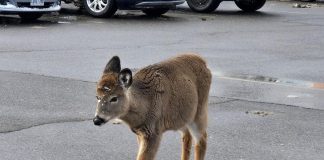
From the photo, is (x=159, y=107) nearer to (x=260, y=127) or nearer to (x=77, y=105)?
(x=260, y=127)

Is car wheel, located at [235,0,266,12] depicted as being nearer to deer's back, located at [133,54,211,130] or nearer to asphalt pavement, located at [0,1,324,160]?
asphalt pavement, located at [0,1,324,160]

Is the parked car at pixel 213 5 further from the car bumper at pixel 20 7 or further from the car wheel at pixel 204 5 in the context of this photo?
the car bumper at pixel 20 7

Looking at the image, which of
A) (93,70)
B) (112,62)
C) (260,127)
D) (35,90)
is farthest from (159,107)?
(93,70)

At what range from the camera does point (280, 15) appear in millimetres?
20203

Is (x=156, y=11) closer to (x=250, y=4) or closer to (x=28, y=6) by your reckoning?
(x=250, y=4)

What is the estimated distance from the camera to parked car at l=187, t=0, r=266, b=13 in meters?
20.2

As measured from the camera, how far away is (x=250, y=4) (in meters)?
20.8

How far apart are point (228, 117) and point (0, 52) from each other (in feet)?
18.6

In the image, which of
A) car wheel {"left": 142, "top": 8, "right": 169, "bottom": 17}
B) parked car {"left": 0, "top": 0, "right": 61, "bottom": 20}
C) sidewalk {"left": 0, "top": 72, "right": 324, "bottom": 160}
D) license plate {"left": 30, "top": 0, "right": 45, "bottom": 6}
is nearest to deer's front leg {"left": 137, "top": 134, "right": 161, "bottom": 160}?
sidewalk {"left": 0, "top": 72, "right": 324, "bottom": 160}

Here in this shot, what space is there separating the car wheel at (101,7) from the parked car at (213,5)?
2849 millimetres

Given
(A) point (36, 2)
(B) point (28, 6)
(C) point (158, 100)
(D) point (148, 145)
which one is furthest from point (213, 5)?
(D) point (148, 145)

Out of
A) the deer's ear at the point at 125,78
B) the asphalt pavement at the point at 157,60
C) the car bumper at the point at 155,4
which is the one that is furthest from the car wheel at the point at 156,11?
the deer's ear at the point at 125,78

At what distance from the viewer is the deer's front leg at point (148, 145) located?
5.23 metres

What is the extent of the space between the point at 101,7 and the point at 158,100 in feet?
44.1
